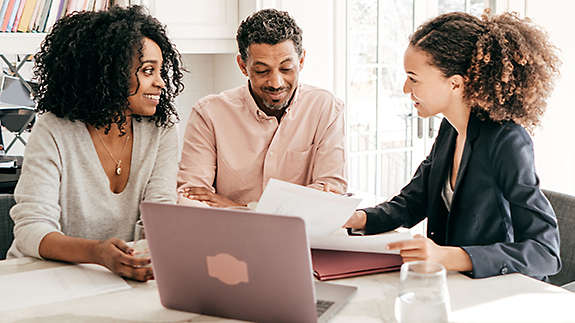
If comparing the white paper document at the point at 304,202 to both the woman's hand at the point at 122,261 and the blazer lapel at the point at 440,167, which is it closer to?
the woman's hand at the point at 122,261

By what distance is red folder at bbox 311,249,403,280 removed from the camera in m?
1.24

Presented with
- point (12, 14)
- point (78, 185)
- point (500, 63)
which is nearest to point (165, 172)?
point (78, 185)

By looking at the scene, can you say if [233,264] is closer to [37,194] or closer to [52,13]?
[37,194]

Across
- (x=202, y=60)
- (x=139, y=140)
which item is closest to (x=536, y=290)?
(x=139, y=140)

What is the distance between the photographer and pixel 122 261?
48.6 inches

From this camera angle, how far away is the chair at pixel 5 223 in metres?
1.75

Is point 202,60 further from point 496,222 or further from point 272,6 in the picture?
point 496,222

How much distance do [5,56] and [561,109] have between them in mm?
3252

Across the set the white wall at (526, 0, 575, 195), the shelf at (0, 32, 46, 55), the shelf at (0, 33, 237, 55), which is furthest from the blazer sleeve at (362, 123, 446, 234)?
the white wall at (526, 0, 575, 195)

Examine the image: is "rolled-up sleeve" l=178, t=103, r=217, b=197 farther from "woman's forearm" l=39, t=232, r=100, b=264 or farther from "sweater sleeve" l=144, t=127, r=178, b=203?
"woman's forearm" l=39, t=232, r=100, b=264

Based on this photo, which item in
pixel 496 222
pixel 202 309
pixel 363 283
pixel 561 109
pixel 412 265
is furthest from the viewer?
pixel 561 109

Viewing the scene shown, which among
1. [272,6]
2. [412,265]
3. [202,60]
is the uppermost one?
[272,6]

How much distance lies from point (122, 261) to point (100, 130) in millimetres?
584

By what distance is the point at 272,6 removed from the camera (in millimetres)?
2822
